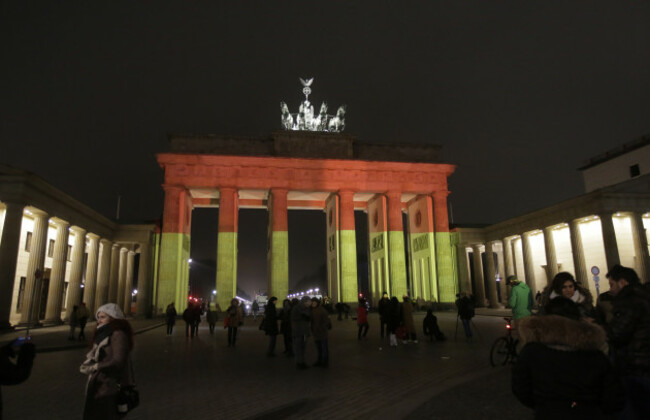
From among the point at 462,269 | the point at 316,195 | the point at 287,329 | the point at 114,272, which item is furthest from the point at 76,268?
the point at 462,269

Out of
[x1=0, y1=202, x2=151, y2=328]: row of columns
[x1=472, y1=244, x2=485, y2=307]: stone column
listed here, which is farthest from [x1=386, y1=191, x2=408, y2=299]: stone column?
[x1=0, y1=202, x2=151, y2=328]: row of columns

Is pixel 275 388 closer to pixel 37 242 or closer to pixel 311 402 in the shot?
pixel 311 402

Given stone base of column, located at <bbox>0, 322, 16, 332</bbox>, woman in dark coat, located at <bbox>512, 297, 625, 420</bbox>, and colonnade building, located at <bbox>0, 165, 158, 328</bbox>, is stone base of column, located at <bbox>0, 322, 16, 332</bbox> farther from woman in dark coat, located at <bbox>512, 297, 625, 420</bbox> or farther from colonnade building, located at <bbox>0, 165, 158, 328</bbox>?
woman in dark coat, located at <bbox>512, 297, 625, 420</bbox>

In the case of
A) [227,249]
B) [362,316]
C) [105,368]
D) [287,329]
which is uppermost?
[227,249]

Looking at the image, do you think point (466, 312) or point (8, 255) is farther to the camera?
point (8, 255)

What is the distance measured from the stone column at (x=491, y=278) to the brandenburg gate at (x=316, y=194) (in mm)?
3438

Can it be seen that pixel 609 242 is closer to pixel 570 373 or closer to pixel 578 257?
pixel 578 257

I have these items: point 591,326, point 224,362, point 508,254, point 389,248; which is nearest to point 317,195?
point 389,248

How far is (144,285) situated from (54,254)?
34.3 ft

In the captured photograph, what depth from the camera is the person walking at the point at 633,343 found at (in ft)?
12.4

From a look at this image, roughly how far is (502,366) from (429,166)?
34143mm

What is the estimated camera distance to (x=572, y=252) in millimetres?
33188

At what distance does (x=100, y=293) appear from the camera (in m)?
36.7

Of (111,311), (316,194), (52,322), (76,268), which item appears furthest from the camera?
(316,194)
